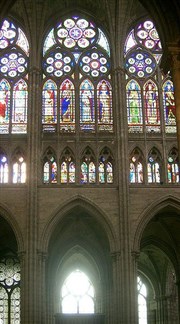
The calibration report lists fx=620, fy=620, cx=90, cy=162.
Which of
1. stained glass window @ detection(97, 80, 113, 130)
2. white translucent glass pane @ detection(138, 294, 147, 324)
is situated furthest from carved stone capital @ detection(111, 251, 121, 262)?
white translucent glass pane @ detection(138, 294, 147, 324)

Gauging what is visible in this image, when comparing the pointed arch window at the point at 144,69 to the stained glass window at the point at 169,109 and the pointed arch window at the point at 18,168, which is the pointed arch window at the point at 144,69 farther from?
the pointed arch window at the point at 18,168

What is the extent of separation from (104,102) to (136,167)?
3448 millimetres

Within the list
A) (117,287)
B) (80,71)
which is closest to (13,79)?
(80,71)

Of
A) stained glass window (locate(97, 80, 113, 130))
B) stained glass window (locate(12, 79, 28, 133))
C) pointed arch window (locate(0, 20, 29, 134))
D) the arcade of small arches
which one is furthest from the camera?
stained glass window (locate(97, 80, 113, 130))

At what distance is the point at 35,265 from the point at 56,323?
3.41 m

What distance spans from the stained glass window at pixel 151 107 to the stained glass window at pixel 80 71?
1.61 meters

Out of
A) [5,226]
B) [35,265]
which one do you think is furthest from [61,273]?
[35,265]

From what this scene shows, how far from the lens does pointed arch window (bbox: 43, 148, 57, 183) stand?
26.1 m

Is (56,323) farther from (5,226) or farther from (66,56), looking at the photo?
(66,56)

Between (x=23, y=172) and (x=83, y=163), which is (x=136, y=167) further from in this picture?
(x=23, y=172)

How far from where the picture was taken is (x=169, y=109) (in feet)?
90.6

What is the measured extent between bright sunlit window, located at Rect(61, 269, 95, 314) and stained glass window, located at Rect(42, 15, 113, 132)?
1040cm

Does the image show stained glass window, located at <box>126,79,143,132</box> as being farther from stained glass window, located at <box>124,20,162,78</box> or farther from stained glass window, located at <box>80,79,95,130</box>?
stained glass window, located at <box>80,79,95,130</box>

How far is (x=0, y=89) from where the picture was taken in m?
27.8
